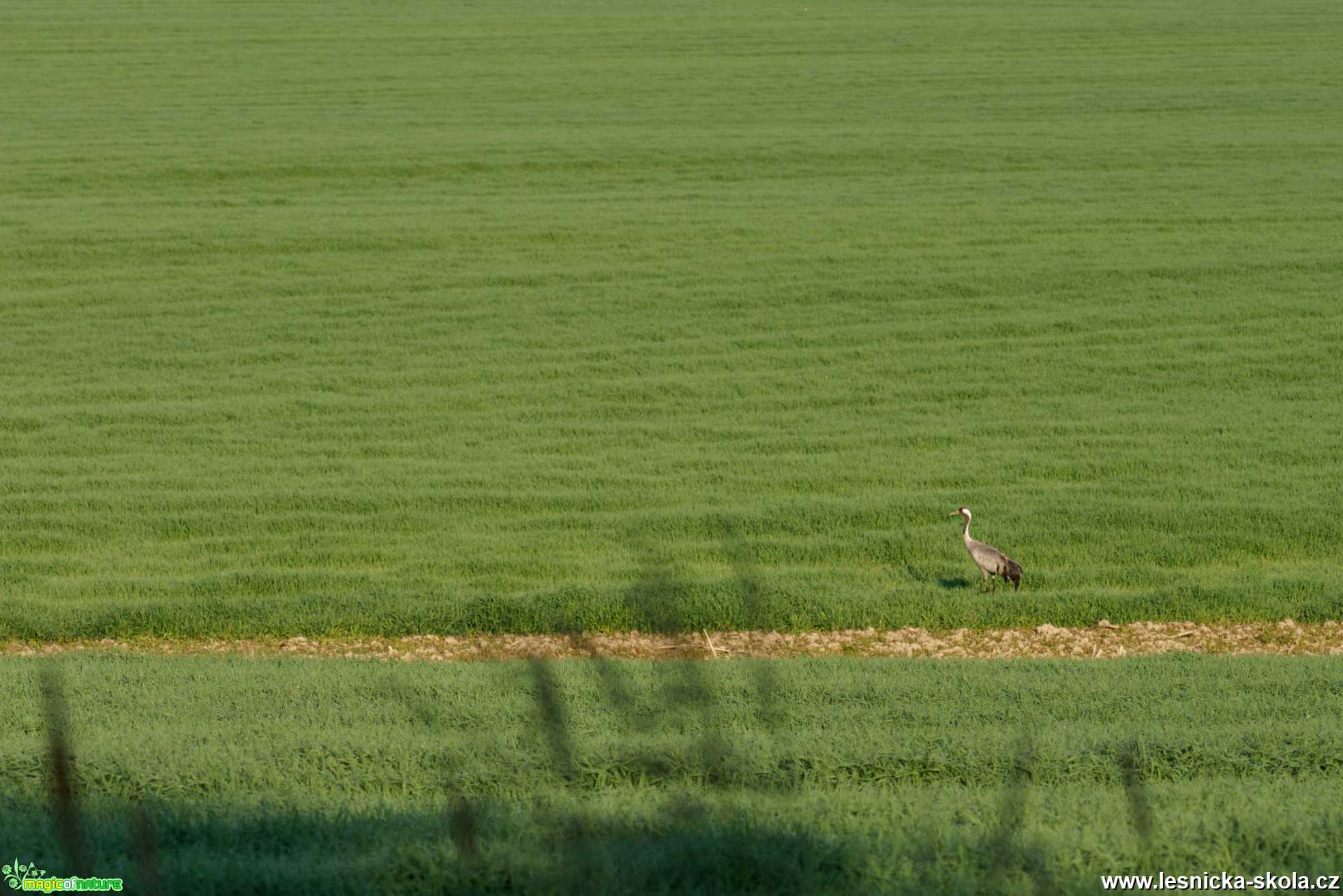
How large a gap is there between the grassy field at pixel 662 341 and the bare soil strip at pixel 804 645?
18 centimetres

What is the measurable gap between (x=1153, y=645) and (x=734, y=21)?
1616 inches

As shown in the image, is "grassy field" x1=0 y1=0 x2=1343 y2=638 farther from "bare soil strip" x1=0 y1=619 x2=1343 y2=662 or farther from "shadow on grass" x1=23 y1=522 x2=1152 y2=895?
"shadow on grass" x1=23 y1=522 x2=1152 y2=895

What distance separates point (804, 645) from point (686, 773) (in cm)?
463

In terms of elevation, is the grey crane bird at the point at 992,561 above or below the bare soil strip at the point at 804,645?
above

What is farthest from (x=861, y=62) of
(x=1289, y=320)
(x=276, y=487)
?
(x=276, y=487)

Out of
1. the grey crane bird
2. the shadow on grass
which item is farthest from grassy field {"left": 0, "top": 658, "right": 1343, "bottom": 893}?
the grey crane bird

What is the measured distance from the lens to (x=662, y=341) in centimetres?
1967

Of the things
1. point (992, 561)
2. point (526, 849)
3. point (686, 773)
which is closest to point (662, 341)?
point (992, 561)

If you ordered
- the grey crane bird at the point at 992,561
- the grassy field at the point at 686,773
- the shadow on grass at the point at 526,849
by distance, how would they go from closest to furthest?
1. the shadow on grass at the point at 526,849
2. the grassy field at the point at 686,773
3. the grey crane bird at the point at 992,561

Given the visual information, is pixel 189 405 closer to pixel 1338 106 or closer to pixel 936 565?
pixel 936 565

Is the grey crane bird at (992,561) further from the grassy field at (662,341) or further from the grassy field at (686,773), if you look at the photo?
the grassy field at (686,773)

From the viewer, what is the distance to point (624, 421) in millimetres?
16406

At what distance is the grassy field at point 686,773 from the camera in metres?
4.79

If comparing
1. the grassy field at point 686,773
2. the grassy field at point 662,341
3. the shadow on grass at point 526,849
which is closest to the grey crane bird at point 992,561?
the grassy field at point 662,341
